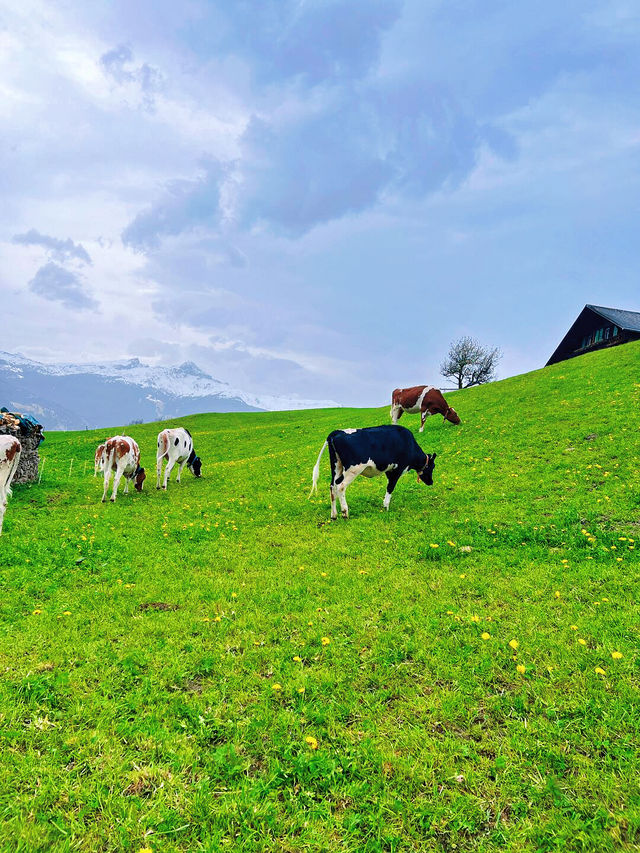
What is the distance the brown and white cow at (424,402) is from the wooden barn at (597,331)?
32.6 meters

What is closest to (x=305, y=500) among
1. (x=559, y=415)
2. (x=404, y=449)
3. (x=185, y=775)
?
(x=404, y=449)

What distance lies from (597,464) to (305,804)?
1386 cm

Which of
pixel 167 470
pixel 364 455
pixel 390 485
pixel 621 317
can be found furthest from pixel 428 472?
pixel 621 317

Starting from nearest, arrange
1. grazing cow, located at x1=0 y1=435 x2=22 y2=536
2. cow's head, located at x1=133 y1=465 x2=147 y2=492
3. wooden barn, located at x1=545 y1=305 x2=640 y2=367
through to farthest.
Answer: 1. grazing cow, located at x1=0 y1=435 x2=22 y2=536
2. cow's head, located at x1=133 y1=465 x2=147 y2=492
3. wooden barn, located at x1=545 y1=305 x2=640 y2=367

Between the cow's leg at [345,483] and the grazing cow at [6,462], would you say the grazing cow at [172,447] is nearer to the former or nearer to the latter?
the grazing cow at [6,462]

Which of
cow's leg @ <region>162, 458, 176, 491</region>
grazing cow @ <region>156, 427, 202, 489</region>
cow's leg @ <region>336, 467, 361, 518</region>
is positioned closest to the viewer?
cow's leg @ <region>336, 467, 361, 518</region>

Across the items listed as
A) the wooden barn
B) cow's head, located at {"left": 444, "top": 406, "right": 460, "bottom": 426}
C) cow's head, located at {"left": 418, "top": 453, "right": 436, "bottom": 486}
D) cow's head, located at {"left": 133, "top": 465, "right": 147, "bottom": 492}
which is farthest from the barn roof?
cow's head, located at {"left": 133, "top": 465, "right": 147, "bottom": 492}

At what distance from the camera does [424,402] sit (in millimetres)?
24062

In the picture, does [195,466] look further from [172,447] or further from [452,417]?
[452,417]

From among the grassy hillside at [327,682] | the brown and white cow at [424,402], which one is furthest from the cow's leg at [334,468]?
the brown and white cow at [424,402]

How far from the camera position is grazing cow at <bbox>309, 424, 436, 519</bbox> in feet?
36.9

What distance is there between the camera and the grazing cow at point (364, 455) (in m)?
11.3

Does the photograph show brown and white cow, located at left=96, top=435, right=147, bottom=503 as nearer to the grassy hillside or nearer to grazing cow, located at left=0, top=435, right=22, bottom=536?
the grassy hillside

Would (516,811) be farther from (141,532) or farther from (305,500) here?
(305,500)
